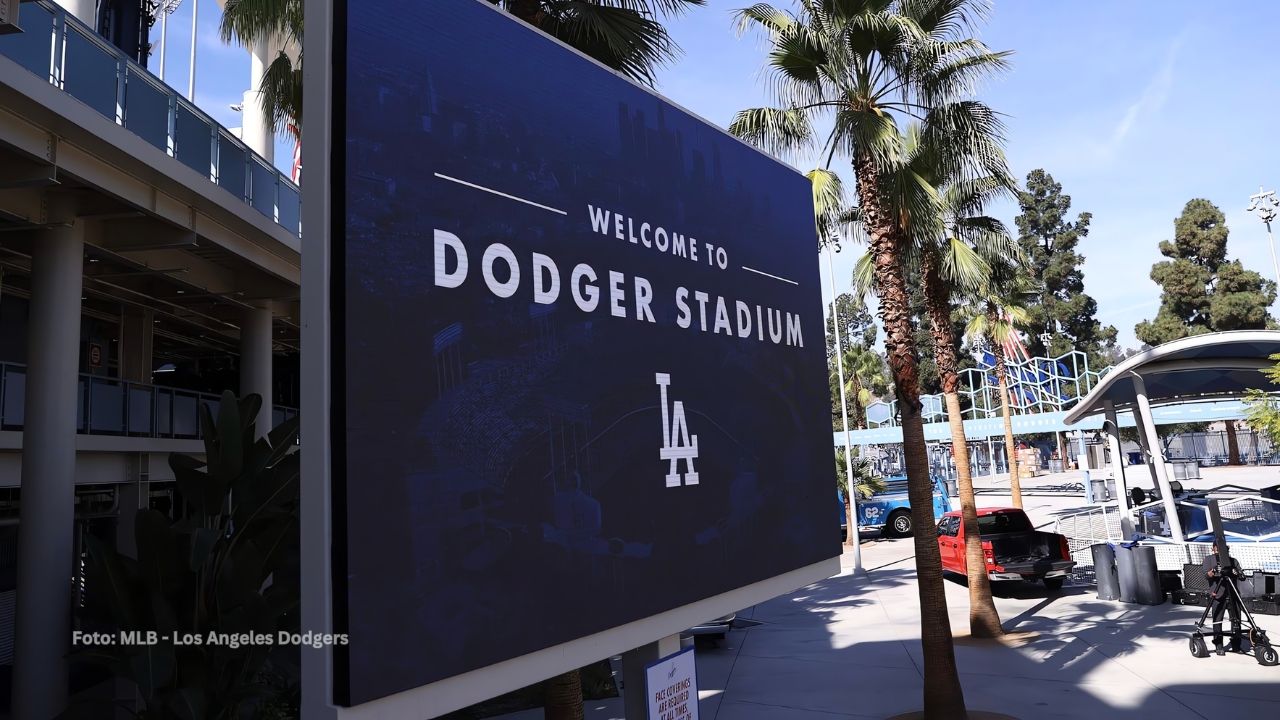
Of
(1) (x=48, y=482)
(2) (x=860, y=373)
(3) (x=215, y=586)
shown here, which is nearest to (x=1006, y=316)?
(2) (x=860, y=373)

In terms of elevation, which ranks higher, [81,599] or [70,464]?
[70,464]

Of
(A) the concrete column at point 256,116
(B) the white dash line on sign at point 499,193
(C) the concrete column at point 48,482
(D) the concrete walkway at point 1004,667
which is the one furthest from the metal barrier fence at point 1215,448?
(B) the white dash line on sign at point 499,193

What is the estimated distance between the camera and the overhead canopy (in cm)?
1401

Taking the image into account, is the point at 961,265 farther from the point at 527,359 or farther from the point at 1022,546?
the point at 527,359

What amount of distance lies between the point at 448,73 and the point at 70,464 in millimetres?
11019

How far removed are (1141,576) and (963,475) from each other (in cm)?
356

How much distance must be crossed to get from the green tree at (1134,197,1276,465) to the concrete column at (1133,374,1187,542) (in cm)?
4625

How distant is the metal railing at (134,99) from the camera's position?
10.2 metres

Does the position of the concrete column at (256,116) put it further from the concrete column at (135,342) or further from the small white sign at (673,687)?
the small white sign at (673,687)

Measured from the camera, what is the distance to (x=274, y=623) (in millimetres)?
7320

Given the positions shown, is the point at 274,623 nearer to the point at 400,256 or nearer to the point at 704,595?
the point at 704,595

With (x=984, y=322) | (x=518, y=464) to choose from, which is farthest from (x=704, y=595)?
(x=984, y=322)

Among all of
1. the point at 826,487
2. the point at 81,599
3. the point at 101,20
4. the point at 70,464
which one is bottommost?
the point at 81,599

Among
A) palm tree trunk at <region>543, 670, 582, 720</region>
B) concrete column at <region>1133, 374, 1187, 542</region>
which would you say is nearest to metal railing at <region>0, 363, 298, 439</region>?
palm tree trunk at <region>543, 670, 582, 720</region>
